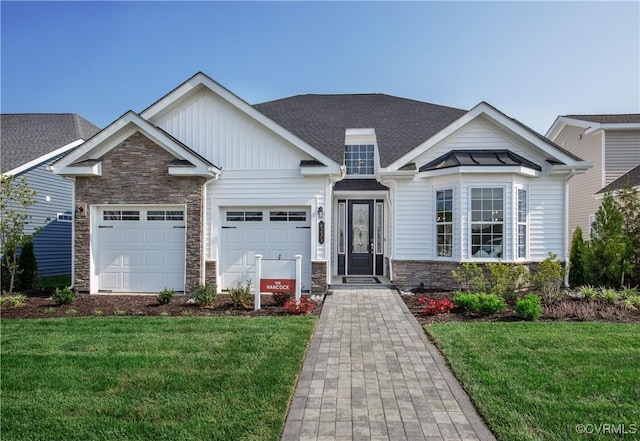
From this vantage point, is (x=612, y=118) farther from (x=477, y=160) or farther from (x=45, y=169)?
(x=45, y=169)

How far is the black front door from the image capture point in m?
14.5

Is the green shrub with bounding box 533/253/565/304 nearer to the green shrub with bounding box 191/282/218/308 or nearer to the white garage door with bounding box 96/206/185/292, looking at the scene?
the green shrub with bounding box 191/282/218/308

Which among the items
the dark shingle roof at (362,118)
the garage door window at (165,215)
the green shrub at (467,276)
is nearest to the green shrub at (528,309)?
the green shrub at (467,276)

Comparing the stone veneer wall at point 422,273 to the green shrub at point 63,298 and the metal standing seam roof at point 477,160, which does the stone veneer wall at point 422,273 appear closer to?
the metal standing seam roof at point 477,160

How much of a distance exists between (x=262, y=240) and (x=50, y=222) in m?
11.5

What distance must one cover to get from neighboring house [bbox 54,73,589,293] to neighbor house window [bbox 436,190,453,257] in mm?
33

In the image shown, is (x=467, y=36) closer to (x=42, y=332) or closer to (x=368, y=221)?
(x=368, y=221)

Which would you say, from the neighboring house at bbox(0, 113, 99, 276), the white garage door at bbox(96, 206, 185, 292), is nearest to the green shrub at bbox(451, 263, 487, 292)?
the white garage door at bbox(96, 206, 185, 292)

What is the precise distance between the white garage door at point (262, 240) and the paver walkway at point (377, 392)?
4229 mm

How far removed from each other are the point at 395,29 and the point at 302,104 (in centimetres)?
899

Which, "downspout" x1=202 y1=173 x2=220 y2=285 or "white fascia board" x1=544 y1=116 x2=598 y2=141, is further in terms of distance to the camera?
"white fascia board" x1=544 y1=116 x2=598 y2=141

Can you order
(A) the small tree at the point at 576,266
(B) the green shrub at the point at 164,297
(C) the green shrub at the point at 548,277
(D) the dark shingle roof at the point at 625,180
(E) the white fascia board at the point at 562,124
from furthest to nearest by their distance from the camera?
(E) the white fascia board at the point at 562,124 < (D) the dark shingle roof at the point at 625,180 < (A) the small tree at the point at 576,266 < (B) the green shrub at the point at 164,297 < (C) the green shrub at the point at 548,277

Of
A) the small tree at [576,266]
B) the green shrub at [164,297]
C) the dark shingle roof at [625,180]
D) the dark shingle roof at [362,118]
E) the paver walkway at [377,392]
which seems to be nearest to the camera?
the paver walkway at [377,392]

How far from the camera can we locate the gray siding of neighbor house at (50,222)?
53.2ft
